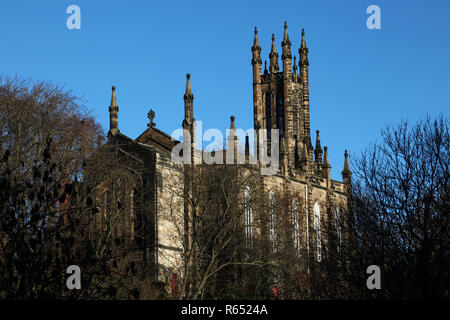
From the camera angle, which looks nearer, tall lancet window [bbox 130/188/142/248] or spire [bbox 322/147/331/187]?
tall lancet window [bbox 130/188/142/248]

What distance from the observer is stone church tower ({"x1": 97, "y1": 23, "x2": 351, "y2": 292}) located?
2235 inches

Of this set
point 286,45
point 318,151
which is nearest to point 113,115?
point 286,45

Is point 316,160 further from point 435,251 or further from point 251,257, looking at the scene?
point 435,251

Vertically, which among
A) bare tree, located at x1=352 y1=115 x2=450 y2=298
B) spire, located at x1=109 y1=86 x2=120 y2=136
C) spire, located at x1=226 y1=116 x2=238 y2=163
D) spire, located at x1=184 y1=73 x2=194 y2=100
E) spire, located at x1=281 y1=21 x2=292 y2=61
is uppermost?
spire, located at x1=281 y1=21 x2=292 y2=61

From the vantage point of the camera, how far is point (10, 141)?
46594 millimetres

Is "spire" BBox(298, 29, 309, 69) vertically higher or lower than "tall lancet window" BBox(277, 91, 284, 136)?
higher

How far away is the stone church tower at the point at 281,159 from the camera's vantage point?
2235 inches

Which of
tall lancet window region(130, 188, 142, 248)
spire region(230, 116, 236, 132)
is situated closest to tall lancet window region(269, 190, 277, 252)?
spire region(230, 116, 236, 132)

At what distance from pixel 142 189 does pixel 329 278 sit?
2393 centimetres

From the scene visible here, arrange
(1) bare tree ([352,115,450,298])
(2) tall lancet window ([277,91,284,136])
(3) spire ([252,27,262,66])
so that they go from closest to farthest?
1. (1) bare tree ([352,115,450,298])
2. (3) spire ([252,27,262,66])
3. (2) tall lancet window ([277,91,284,136])

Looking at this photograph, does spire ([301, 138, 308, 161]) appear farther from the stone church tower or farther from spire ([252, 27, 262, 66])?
spire ([252, 27, 262, 66])

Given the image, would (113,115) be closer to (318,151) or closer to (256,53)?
(256,53)

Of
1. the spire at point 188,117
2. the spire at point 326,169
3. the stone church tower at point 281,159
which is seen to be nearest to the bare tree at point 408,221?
the stone church tower at point 281,159

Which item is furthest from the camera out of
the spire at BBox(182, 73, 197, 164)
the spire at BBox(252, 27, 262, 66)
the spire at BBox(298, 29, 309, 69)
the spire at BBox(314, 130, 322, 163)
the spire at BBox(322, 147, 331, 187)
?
the spire at BBox(298, 29, 309, 69)
